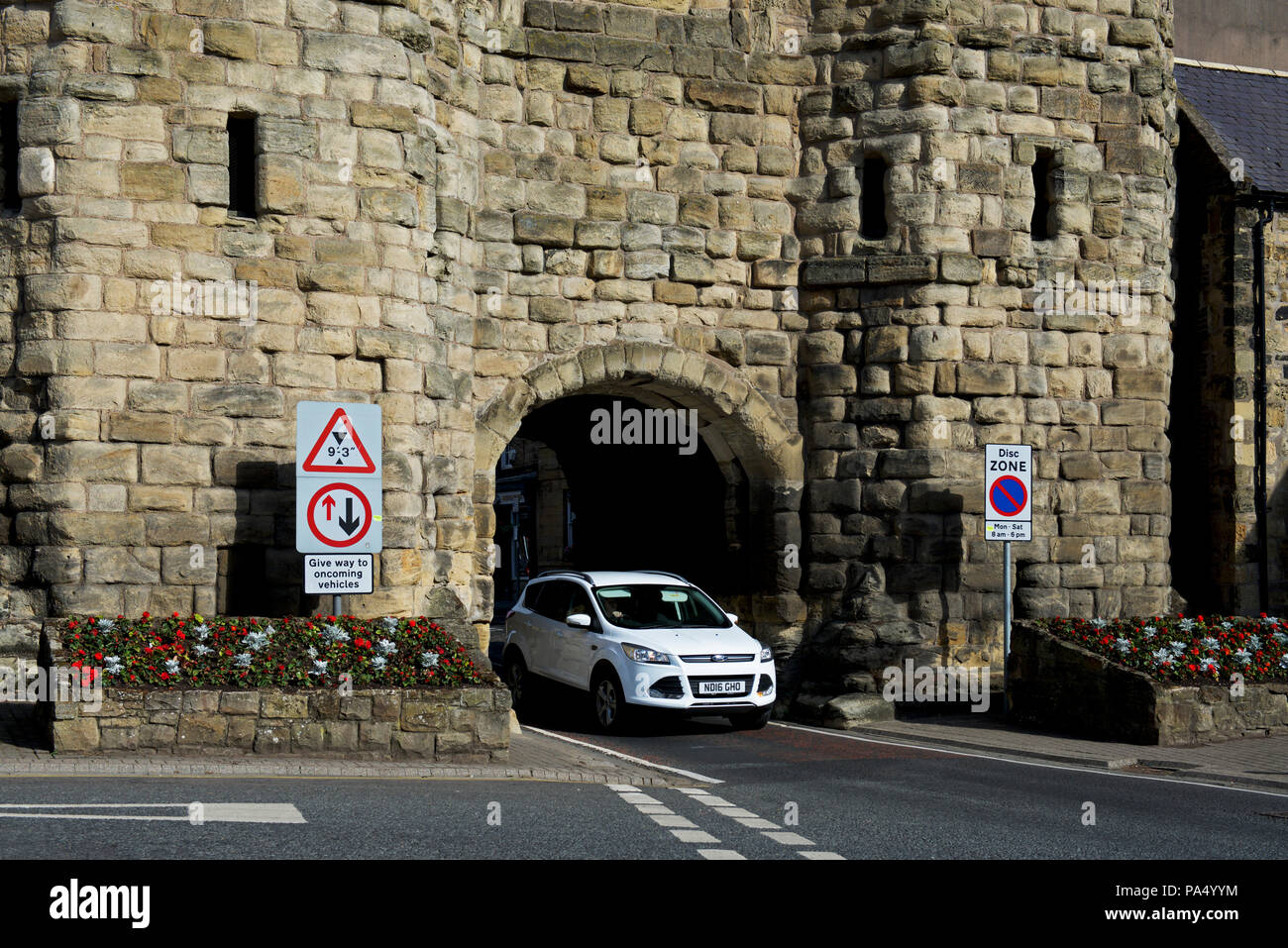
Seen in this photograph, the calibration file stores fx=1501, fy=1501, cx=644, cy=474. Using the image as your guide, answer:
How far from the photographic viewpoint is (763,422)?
17.6 metres

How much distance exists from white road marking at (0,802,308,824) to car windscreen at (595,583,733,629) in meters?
6.83

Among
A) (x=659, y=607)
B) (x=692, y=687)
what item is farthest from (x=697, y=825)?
(x=659, y=607)

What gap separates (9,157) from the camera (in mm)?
13438

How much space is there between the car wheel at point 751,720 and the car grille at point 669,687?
35.2 inches

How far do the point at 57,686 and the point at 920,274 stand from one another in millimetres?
10414

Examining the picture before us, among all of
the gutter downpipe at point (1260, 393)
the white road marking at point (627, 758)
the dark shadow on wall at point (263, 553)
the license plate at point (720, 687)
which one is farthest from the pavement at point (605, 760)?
the gutter downpipe at point (1260, 393)

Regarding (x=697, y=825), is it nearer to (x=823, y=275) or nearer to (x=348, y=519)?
(x=348, y=519)

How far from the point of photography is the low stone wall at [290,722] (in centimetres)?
1072

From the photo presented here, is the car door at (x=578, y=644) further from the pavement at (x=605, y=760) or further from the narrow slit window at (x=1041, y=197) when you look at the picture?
the narrow slit window at (x=1041, y=197)

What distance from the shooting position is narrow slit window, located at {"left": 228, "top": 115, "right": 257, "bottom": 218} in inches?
543

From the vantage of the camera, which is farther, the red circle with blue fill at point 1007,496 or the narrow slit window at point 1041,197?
the narrow slit window at point 1041,197

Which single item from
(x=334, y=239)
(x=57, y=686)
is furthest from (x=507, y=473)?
(x=57, y=686)

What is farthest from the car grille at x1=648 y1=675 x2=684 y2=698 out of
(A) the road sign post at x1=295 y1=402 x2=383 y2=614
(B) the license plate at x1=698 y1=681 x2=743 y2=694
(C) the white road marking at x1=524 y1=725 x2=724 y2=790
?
(A) the road sign post at x1=295 y1=402 x2=383 y2=614

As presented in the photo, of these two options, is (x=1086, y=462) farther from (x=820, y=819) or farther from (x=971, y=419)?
(x=820, y=819)
